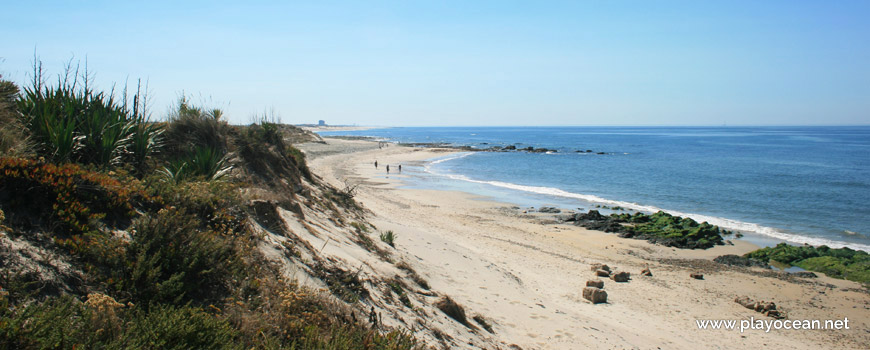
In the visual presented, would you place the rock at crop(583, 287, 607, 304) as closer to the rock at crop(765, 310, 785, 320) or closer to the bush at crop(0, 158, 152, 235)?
the rock at crop(765, 310, 785, 320)

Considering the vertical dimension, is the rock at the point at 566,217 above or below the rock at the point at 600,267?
below

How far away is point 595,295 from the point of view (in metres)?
10.6

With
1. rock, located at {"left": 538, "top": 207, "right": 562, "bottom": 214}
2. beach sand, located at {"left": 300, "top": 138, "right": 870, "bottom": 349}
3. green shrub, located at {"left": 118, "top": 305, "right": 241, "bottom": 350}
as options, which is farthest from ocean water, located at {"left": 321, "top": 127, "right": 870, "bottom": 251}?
green shrub, located at {"left": 118, "top": 305, "right": 241, "bottom": 350}

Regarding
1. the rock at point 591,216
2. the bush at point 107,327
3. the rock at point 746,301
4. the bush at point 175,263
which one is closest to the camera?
the bush at point 107,327

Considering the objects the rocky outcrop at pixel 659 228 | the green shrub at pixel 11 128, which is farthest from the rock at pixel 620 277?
the green shrub at pixel 11 128

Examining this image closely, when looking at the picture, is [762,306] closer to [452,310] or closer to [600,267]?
[600,267]

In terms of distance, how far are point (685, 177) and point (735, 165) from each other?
658 inches

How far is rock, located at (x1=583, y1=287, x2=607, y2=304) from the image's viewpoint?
34.5 ft

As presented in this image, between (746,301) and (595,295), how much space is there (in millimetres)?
4466

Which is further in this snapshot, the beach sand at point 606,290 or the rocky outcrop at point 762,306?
the rocky outcrop at point 762,306

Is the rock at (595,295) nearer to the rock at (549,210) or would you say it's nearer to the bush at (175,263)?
the bush at (175,263)

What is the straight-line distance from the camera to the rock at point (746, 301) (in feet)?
38.1

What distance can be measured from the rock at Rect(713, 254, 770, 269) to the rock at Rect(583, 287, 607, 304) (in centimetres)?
830

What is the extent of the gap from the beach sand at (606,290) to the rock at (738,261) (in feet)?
1.89
